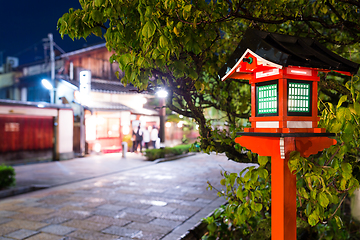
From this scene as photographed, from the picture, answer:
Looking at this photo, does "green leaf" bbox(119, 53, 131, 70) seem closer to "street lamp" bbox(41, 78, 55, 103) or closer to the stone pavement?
the stone pavement

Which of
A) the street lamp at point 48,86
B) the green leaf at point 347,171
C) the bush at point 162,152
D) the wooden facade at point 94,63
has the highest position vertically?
the wooden facade at point 94,63

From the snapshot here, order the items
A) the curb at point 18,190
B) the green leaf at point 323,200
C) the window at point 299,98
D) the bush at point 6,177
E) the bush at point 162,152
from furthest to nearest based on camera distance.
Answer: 1. the bush at point 162,152
2. the bush at point 6,177
3. the curb at point 18,190
4. the window at point 299,98
5. the green leaf at point 323,200

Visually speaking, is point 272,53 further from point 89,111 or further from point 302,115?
point 89,111

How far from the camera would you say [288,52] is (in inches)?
108

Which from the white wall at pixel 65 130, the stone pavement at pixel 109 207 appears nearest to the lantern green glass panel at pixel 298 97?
the stone pavement at pixel 109 207

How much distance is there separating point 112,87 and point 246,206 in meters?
22.8

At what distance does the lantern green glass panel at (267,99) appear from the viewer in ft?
10.3

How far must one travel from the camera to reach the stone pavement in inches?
246

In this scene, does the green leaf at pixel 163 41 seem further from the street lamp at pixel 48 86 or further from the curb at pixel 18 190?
Answer: the street lamp at pixel 48 86

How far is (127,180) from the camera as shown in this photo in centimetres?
1207

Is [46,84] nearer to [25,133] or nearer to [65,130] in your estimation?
[65,130]

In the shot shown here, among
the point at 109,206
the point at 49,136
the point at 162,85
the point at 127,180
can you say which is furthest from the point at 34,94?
the point at 162,85

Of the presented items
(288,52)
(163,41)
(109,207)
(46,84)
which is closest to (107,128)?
(46,84)

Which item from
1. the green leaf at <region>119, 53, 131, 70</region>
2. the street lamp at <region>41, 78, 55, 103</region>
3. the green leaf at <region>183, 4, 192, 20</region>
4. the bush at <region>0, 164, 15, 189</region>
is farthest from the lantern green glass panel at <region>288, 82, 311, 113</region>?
the street lamp at <region>41, 78, 55, 103</region>
